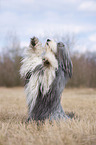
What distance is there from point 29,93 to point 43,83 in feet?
0.99

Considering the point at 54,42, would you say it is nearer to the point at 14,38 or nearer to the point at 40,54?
the point at 40,54

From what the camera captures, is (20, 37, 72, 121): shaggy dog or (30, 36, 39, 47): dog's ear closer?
(20, 37, 72, 121): shaggy dog

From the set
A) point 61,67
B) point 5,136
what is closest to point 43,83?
point 61,67

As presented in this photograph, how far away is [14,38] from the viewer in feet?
66.4

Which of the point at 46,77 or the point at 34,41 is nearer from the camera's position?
the point at 46,77

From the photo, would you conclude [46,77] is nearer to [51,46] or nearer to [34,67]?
[34,67]

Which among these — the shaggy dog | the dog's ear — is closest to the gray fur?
the shaggy dog

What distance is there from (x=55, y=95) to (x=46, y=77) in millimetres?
282

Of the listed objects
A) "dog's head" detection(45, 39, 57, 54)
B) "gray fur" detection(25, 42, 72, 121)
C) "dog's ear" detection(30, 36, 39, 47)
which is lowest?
"gray fur" detection(25, 42, 72, 121)

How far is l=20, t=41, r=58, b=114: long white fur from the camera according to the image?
2.54 m

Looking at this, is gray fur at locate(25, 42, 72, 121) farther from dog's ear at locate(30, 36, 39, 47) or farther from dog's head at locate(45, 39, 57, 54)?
dog's ear at locate(30, 36, 39, 47)

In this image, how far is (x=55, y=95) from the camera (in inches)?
102

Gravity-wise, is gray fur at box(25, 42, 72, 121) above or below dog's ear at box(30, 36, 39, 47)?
below

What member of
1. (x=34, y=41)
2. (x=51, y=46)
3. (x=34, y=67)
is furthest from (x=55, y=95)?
(x=34, y=41)
